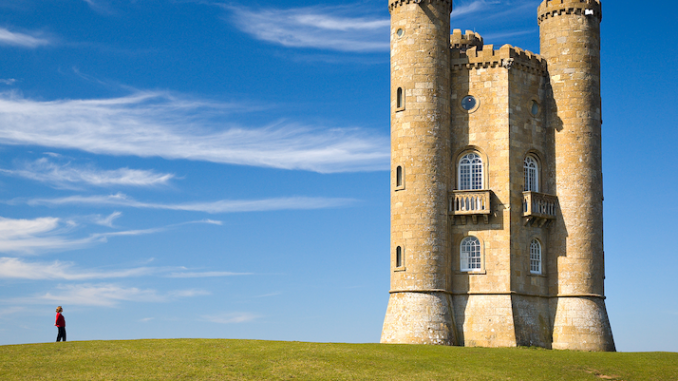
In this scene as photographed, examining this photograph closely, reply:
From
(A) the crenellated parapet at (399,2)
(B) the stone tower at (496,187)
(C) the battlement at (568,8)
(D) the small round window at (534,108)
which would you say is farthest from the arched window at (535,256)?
(A) the crenellated parapet at (399,2)

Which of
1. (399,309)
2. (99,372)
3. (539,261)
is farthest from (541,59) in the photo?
(99,372)

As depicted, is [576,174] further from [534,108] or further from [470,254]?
[470,254]

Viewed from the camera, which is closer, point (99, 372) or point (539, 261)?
point (99, 372)

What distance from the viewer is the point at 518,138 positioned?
176 feet

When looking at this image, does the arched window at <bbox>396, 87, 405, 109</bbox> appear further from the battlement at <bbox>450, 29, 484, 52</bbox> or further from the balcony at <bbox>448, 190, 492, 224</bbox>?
the battlement at <bbox>450, 29, 484, 52</bbox>

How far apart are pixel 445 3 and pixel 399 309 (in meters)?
20.9

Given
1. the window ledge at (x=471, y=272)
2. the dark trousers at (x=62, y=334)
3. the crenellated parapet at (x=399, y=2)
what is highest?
the crenellated parapet at (x=399, y=2)

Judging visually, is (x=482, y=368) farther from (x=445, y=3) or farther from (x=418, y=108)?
(x=445, y=3)

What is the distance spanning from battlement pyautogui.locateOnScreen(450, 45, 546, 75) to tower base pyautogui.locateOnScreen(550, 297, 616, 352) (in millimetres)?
15778

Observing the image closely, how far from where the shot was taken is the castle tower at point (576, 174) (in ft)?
173

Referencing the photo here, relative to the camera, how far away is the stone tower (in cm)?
5159

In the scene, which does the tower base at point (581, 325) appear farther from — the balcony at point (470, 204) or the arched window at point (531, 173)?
the balcony at point (470, 204)

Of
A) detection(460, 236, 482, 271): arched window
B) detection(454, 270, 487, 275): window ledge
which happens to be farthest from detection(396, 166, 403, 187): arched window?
detection(454, 270, 487, 275): window ledge

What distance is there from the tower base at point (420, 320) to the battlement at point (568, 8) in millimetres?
20967
